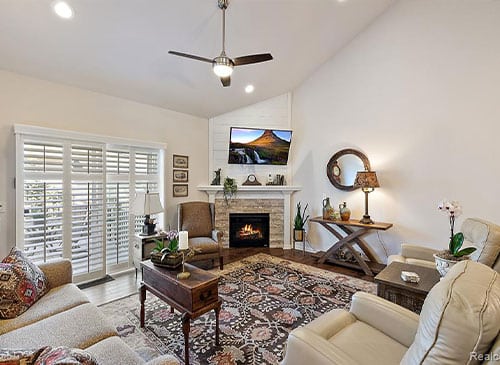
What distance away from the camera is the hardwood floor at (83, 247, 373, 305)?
10.3 ft

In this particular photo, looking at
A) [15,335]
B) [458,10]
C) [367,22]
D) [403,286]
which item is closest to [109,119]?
[15,335]

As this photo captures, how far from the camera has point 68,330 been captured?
5.26 ft

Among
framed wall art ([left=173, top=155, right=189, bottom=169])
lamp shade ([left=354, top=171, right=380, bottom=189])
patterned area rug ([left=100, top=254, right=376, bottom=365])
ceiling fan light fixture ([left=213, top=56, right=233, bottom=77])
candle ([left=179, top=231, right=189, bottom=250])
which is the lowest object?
patterned area rug ([left=100, top=254, right=376, bottom=365])

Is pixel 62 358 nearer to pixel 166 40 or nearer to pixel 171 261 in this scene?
pixel 171 261

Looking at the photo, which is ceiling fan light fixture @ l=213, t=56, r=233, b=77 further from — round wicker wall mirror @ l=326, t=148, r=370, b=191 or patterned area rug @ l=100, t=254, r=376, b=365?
round wicker wall mirror @ l=326, t=148, r=370, b=191

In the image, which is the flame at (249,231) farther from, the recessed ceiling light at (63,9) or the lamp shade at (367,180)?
the recessed ceiling light at (63,9)

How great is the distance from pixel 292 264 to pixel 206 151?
9.46 feet

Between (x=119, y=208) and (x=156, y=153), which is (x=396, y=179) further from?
(x=119, y=208)

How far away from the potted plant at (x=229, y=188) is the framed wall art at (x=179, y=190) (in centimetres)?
78

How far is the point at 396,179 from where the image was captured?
413 cm

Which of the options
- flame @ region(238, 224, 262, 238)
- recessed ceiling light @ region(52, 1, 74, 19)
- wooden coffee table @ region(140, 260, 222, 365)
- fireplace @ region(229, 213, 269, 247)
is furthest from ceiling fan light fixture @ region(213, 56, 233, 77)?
flame @ region(238, 224, 262, 238)

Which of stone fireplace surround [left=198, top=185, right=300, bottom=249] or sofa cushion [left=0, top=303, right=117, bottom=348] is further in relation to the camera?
stone fireplace surround [left=198, top=185, right=300, bottom=249]

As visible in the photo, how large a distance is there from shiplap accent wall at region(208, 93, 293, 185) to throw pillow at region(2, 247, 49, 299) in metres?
3.47

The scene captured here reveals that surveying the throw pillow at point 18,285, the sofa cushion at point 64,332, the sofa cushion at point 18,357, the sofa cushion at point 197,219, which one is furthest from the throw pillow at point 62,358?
the sofa cushion at point 197,219
